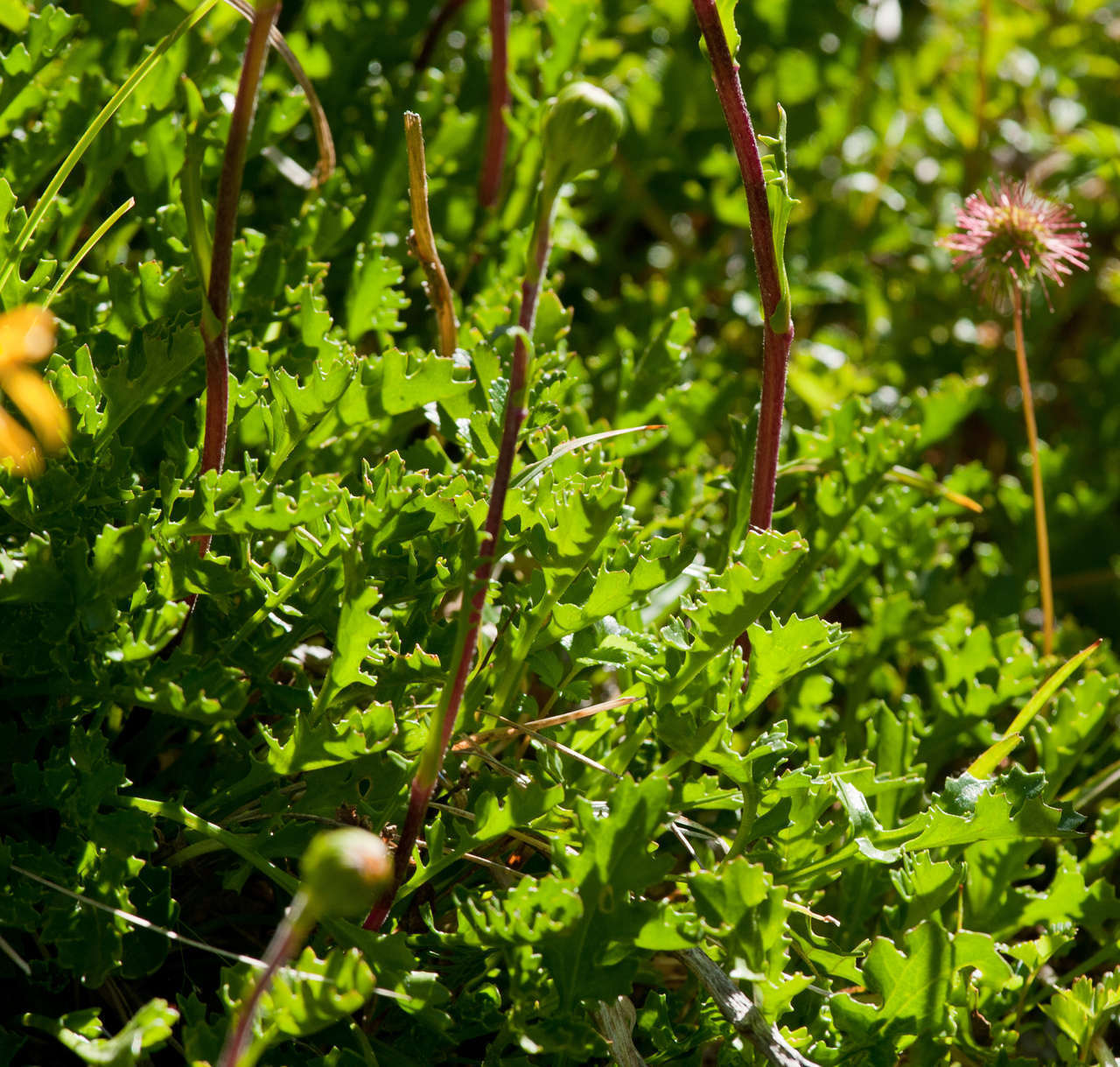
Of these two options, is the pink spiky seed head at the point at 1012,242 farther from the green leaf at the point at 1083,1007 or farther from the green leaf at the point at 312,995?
the green leaf at the point at 312,995

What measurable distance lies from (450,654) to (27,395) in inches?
23.3

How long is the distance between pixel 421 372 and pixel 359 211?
71cm

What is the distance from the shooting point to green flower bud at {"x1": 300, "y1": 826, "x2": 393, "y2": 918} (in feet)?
3.17

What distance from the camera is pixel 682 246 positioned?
9.45 ft

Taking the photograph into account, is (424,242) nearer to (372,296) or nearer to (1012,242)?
(372,296)

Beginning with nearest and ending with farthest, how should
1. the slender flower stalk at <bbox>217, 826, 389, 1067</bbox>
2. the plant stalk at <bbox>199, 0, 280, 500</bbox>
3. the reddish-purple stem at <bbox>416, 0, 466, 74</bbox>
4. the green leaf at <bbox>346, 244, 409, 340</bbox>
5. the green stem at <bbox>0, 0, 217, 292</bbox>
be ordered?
the slender flower stalk at <bbox>217, 826, 389, 1067</bbox> → the plant stalk at <bbox>199, 0, 280, 500</bbox> → the green stem at <bbox>0, 0, 217, 292</bbox> → the green leaf at <bbox>346, 244, 409, 340</bbox> → the reddish-purple stem at <bbox>416, 0, 466, 74</bbox>

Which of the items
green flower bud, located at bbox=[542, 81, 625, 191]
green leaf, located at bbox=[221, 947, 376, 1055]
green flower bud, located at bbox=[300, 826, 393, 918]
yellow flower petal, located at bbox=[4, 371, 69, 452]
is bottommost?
green leaf, located at bbox=[221, 947, 376, 1055]

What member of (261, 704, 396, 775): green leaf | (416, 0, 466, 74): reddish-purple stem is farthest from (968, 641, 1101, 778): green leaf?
(416, 0, 466, 74): reddish-purple stem

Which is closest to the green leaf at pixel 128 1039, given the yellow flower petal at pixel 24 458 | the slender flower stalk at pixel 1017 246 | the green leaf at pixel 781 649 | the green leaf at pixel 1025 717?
A: the yellow flower petal at pixel 24 458

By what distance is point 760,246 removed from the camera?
148cm

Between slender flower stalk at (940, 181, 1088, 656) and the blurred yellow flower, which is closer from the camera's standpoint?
the blurred yellow flower

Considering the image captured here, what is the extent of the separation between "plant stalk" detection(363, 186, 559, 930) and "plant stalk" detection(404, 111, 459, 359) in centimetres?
44

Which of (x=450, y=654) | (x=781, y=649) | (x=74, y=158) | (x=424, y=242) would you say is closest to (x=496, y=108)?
(x=424, y=242)

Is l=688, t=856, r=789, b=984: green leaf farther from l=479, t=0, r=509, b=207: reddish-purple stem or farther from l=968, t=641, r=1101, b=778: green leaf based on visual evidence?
l=479, t=0, r=509, b=207: reddish-purple stem
